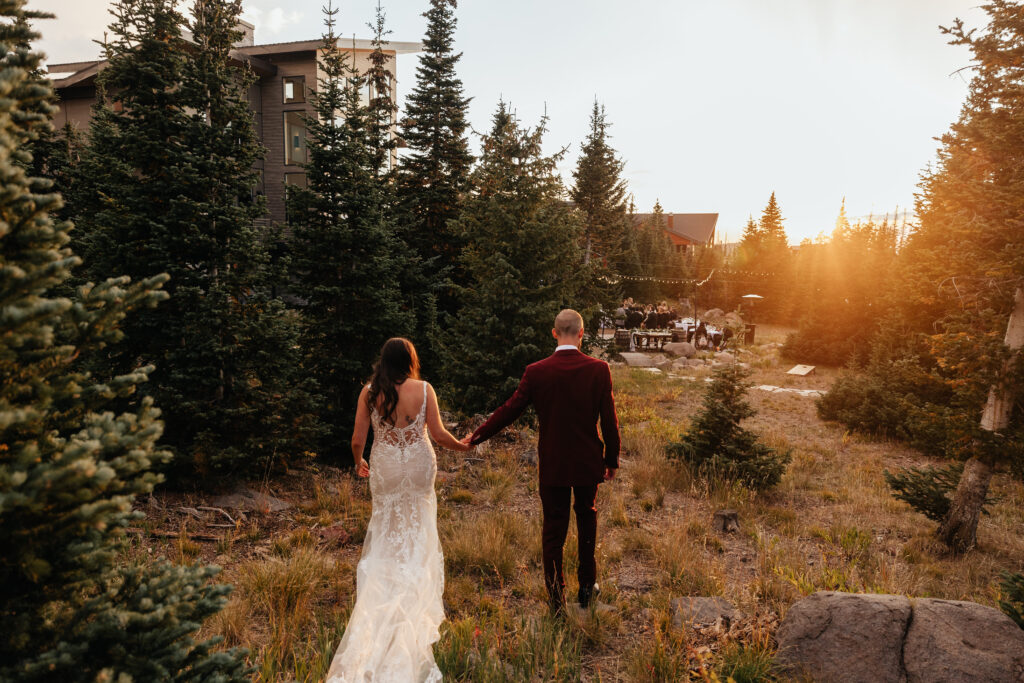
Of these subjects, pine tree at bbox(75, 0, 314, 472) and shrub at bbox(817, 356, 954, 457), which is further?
shrub at bbox(817, 356, 954, 457)

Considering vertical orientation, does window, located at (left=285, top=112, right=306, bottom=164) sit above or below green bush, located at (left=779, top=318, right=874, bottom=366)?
above

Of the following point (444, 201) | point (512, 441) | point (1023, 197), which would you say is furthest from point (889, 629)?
point (444, 201)

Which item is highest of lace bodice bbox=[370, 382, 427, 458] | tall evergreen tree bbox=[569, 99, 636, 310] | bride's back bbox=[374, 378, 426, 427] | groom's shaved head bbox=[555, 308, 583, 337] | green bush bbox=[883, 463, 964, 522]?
tall evergreen tree bbox=[569, 99, 636, 310]

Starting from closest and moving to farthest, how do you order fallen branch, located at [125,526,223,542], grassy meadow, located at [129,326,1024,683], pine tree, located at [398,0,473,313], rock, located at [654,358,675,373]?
grassy meadow, located at [129,326,1024,683]
fallen branch, located at [125,526,223,542]
pine tree, located at [398,0,473,313]
rock, located at [654,358,675,373]

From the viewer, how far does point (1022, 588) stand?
3.94m

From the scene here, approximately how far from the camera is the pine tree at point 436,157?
65.4 ft

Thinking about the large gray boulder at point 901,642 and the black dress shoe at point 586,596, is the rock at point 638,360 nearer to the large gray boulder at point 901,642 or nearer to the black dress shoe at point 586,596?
the black dress shoe at point 586,596

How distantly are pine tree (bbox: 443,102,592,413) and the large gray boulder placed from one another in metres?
7.44

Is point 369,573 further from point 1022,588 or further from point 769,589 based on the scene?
point 1022,588

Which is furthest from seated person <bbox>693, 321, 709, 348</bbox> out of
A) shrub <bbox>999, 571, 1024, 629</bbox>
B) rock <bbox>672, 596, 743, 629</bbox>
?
shrub <bbox>999, 571, 1024, 629</bbox>

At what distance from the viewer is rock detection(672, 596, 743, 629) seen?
4.68 m

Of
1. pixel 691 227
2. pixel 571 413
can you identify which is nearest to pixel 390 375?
pixel 571 413

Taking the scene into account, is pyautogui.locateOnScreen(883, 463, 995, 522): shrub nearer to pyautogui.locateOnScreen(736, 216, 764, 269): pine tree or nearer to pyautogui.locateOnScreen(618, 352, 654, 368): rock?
pyautogui.locateOnScreen(618, 352, 654, 368): rock

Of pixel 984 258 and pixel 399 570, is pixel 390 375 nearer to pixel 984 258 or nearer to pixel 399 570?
pixel 399 570
